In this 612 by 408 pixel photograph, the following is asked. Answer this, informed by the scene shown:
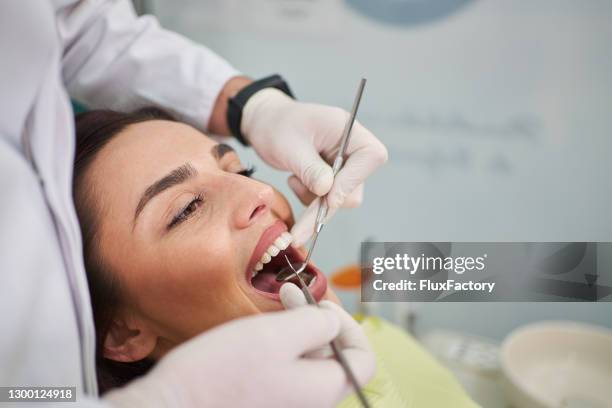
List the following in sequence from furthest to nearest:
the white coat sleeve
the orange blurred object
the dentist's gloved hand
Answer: the orange blurred object < the white coat sleeve < the dentist's gloved hand

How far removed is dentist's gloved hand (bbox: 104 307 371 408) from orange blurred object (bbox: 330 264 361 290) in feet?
2.80

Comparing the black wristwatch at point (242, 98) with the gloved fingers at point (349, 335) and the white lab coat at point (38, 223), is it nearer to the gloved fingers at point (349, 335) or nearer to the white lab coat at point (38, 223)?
the white lab coat at point (38, 223)

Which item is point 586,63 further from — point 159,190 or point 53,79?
point 53,79

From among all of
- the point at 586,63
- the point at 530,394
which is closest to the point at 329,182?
the point at 530,394

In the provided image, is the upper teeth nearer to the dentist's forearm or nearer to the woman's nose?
the woman's nose

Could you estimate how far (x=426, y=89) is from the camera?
4.87ft

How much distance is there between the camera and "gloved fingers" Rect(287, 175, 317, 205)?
3.68ft

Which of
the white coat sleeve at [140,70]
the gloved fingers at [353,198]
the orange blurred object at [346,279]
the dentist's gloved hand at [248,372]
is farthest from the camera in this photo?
the orange blurred object at [346,279]

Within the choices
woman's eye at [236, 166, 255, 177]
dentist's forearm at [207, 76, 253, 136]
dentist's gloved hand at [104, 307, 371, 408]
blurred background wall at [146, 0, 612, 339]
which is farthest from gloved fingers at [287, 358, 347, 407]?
dentist's forearm at [207, 76, 253, 136]

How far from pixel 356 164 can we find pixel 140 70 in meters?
0.64

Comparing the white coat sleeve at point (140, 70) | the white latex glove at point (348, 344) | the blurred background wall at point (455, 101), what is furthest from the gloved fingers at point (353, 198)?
the white coat sleeve at point (140, 70)

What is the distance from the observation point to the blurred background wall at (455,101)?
1.28 meters

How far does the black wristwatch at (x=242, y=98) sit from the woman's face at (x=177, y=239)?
1.05 feet

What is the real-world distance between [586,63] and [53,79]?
48.3 inches
